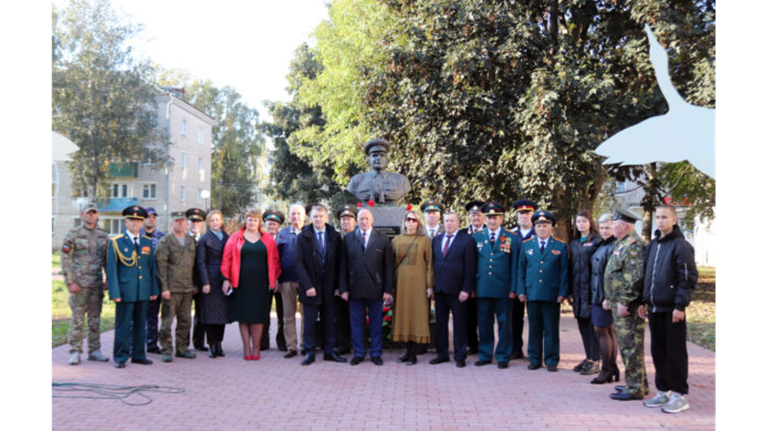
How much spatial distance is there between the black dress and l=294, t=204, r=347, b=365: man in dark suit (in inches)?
19.3

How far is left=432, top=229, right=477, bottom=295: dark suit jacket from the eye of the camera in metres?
7.99

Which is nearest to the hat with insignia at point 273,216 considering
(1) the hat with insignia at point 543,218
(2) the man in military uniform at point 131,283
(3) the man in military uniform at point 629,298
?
(2) the man in military uniform at point 131,283

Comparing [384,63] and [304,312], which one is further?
[384,63]

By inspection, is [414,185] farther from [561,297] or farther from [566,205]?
[561,297]

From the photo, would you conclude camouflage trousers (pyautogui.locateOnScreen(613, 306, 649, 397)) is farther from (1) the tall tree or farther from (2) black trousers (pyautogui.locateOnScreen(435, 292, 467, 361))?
(1) the tall tree

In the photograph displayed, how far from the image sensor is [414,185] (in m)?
14.1

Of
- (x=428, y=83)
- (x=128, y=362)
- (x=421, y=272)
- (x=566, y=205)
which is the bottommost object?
(x=128, y=362)

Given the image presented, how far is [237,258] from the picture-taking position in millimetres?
8172

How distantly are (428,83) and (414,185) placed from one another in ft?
7.82

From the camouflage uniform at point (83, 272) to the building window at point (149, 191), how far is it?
3859cm

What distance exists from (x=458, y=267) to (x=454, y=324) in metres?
0.74

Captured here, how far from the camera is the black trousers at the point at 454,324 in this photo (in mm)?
8008

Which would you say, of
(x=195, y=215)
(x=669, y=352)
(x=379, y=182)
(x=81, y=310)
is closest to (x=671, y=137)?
(x=669, y=352)
